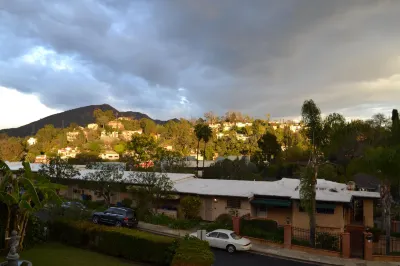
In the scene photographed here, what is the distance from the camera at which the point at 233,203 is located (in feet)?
97.1

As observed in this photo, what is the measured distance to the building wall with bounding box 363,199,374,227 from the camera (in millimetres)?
27984

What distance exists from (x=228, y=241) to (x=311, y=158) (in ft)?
28.4

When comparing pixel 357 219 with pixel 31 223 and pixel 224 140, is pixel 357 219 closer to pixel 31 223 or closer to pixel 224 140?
pixel 31 223

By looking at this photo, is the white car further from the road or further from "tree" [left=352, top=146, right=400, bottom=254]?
"tree" [left=352, top=146, right=400, bottom=254]

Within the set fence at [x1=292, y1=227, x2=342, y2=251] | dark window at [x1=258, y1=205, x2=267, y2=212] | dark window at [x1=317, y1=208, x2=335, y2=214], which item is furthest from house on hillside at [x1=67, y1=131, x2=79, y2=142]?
fence at [x1=292, y1=227, x2=342, y2=251]

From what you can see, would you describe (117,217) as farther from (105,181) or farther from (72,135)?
(72,135)

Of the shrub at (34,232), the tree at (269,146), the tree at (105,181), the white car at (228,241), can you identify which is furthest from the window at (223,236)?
the tree at (269,146)

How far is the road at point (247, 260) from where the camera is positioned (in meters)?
19.0

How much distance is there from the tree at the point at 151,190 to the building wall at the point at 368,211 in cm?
1698

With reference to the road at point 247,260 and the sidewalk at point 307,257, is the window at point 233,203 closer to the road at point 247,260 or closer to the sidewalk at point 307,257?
the sidewalk at point 307,257

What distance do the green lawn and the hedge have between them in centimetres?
55

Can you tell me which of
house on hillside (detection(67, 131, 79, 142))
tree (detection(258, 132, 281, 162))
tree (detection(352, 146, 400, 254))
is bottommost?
tree (detection(352, 146, 400, 254))

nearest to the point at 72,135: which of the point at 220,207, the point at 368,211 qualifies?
the point at 220,207

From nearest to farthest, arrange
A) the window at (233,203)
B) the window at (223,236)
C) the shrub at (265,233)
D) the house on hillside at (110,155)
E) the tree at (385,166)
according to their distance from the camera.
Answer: the tree at (385,166)
the window at (223,236)
the shrub at (265,233)
the window at (233,203)
the house on hillside at (110,155)
